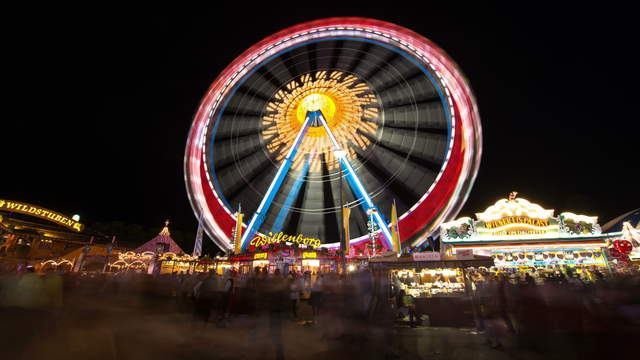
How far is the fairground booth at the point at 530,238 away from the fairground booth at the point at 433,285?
17.6ft

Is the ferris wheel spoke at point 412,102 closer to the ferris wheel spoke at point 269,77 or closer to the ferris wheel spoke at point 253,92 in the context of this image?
the ferris wheel spoke at point 269,77

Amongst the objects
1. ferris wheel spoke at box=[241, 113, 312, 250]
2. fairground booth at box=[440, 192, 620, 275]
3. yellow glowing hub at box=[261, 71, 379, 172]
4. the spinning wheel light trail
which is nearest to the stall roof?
the spinning wheel light trail

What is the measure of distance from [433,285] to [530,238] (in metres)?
10.4

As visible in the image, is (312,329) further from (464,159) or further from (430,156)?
(430,156)

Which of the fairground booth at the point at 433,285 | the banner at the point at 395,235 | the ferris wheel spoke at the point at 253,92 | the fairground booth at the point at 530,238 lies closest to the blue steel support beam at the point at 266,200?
the ferris wheel spoke at the point at 253,92

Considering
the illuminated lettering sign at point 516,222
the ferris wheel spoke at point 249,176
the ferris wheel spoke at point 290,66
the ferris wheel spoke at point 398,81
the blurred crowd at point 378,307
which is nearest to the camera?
the blurred crowd at point 378,307

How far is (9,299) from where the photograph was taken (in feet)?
12.4

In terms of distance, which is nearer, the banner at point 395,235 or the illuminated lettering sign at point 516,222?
the banner at point 395,235

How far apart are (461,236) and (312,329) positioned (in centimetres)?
1649

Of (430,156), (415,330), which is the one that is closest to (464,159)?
(430,156)

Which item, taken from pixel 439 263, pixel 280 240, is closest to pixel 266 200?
pixel 280 240

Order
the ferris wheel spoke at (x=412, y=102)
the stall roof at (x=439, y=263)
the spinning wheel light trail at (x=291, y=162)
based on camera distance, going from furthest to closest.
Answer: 1. the spinning wheel light trail at (x=291, y=162)
2. the ferris wheel spoke at (x=412, y=102)
3. the stall roof at (x=439, y=263)

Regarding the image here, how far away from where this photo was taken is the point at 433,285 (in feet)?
40.1

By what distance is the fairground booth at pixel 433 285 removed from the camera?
7016 mm
